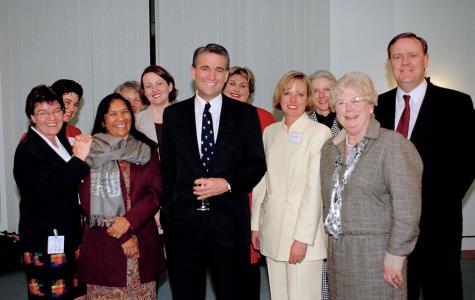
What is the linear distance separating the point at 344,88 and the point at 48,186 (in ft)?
5.82

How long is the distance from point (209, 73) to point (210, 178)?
617mm

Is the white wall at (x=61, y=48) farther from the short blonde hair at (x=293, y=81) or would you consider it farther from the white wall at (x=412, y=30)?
the short blonde hair at (x=293, y=81)

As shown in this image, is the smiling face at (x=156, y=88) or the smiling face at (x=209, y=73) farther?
the smiling face at (x=156, y=88)

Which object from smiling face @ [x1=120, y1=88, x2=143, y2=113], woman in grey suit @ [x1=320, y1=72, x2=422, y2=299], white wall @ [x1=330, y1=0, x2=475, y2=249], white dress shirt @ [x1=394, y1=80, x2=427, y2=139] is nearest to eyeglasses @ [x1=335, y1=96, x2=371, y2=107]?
woman in grey suit @ [x1=320, y1=72, x2=422, y2=299]

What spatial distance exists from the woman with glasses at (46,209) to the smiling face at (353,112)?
148 centimetres

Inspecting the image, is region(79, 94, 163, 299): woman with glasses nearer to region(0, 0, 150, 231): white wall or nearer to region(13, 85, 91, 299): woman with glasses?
region(13, 85, 91, 299): woman with glasses

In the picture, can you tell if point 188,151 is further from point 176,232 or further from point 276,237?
point 276,237

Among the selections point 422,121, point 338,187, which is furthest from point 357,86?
point 422,121

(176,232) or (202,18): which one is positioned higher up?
(202,18)

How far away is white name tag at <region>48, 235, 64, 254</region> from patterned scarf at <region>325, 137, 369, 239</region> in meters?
1.57

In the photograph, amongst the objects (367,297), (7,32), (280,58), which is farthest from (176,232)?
(7,32)

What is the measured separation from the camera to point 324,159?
7.85ft

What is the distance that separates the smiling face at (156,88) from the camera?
3514 millimetres

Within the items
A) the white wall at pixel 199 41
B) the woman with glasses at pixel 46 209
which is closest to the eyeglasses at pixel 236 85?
the woman with glasses at pixel 46 209
